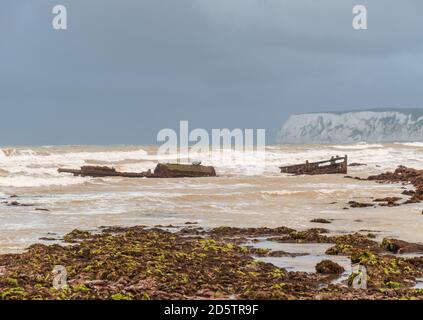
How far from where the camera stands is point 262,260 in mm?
12648

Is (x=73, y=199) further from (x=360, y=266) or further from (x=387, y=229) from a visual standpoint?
(x=360, y=266)

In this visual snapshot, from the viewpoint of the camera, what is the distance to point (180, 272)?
10859 mm

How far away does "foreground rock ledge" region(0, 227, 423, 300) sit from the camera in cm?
923

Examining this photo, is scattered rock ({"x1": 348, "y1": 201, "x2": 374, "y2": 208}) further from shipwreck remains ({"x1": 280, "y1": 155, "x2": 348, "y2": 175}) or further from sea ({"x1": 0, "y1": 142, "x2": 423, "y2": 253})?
shipwreck remains ({"x1": 280, "y1": 155, "x2": 348, "y2": 175})

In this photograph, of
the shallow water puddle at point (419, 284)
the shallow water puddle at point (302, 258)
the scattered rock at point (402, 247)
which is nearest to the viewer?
the shallow water puddle at point (419, 284)

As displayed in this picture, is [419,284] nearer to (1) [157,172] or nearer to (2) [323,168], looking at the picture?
(1) [157,172]

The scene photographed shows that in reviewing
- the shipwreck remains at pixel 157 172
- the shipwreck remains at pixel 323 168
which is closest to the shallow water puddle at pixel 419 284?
the shipwreck remains at pixel 157 172

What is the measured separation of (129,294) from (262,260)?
4.22 meters

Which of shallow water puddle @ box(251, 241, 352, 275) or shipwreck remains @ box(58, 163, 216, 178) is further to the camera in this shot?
shipwreck remains @ box(58, 163, 216, 178)

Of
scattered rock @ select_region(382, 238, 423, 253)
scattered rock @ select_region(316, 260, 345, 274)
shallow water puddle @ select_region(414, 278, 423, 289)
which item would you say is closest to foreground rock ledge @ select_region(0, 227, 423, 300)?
shallow water puddle @ select_region(414, 278, 423, 289)

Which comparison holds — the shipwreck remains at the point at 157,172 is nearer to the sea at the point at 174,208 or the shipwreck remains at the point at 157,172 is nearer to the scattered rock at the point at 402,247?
the sea at the point at 174,208

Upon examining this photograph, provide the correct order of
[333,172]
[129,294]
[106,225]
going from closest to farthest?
[129,294], [106,225], [333,172]

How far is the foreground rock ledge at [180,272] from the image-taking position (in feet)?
30.3

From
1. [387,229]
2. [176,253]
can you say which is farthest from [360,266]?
[387,229]
